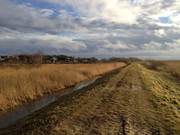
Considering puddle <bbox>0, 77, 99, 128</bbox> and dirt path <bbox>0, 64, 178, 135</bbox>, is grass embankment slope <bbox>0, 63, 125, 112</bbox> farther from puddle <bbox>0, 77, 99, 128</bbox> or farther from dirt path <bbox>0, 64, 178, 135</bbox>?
dirt path <bbox>0, 64, 178, 135</bbox>

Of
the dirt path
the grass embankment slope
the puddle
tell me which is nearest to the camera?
the dirt path

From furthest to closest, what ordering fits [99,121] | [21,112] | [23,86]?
[23,86] → [21,112] → [99,121]

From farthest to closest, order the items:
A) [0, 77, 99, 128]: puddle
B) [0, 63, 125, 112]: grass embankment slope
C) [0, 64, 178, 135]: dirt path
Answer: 1. [0, 63, 125, 112]: grass embankment slope
2. [0, 77, 99, 128]: puddle
3. [0, 64, 178, 135]: dirt path

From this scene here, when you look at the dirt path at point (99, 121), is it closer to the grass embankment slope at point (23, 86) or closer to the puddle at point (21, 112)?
the puddle at point (21, 112)

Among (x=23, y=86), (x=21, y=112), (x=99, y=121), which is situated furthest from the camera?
(x=23, y=86)

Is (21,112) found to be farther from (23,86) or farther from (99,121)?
(99,121)

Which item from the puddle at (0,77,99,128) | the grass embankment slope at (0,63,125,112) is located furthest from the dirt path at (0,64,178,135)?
the grass embankment slope at (0,63,125,112)

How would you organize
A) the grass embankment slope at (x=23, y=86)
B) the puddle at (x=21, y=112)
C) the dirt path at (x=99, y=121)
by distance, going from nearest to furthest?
the dirt path at (x=99, y=121)
the puddle at (x=21, y=112)
the grass embankment slope at (x=23, y=86)

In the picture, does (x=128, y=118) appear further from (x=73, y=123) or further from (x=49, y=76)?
(x=49, y=76)

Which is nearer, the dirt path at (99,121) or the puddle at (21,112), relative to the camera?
the dirt path at (99,121)

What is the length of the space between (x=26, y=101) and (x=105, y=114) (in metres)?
10.8

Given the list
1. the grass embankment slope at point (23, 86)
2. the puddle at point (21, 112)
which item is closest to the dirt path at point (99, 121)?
the puddle at point (21, 112)

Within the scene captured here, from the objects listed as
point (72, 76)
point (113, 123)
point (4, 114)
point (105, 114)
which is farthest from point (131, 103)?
point (72, 76)

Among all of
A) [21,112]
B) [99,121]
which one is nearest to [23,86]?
[21,112]
